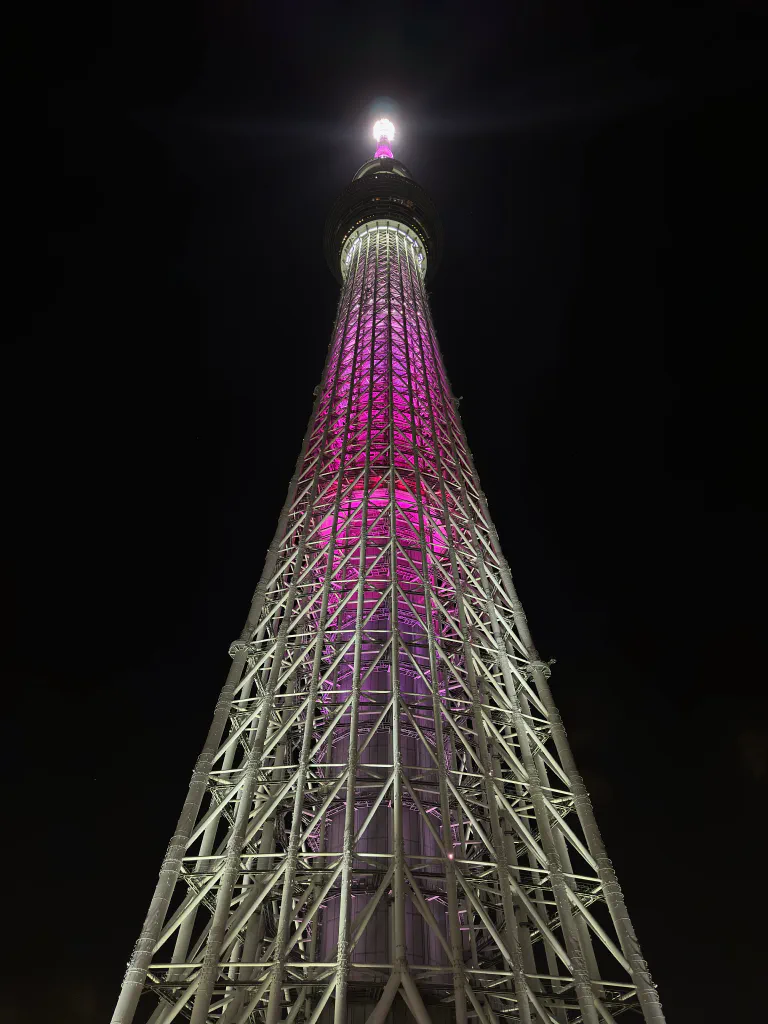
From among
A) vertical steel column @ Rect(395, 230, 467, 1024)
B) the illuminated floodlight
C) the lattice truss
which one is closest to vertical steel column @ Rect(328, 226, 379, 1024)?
the lattice truss

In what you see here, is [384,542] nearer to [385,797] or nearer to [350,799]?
[385,797]

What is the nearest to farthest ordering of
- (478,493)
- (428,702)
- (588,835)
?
1. (588,835)
2. (428,702)
3. (478,493)

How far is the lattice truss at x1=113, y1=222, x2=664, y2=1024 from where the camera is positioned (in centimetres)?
1633

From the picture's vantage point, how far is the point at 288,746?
1025 inches

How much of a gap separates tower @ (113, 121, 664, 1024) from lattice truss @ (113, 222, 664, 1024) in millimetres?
86

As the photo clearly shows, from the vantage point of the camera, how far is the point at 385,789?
718 inches

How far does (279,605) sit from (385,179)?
34.7 metres

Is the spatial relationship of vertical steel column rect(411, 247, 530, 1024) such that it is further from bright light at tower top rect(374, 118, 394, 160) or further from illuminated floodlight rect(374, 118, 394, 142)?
illuminated floodlight rect(374, 118, 394, 142)

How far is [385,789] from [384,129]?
59.6m

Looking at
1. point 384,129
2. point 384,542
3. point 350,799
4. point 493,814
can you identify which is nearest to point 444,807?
point 493,814

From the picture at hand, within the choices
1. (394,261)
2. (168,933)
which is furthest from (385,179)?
(168,933)

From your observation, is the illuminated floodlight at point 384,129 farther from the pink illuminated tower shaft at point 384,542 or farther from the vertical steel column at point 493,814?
the vertical steel column at point 493,814

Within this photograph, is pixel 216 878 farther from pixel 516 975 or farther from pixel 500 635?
pixel 500 635

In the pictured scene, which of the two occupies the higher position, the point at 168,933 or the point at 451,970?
the point at 168,933
